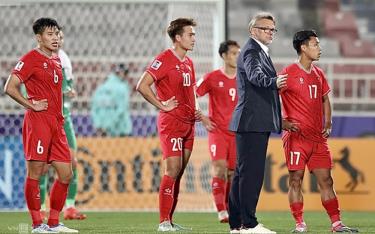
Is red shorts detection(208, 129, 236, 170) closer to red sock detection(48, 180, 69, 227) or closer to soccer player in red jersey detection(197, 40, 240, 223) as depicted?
soccer player in red jersey detection(197, 40, 240, 223)

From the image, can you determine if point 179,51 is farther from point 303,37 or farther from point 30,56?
point 30,56

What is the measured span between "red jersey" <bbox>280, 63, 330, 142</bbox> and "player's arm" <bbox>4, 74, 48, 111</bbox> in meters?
2.17

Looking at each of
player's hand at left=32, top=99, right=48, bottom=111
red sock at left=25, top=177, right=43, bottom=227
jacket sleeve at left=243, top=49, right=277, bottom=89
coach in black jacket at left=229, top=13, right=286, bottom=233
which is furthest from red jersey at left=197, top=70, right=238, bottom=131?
jacket sleeve at left=243, top=49, right=277, bottom=89

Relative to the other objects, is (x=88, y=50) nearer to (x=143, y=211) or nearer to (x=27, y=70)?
(x=143, y=211)

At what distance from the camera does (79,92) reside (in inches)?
638

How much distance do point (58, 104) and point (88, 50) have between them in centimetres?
867

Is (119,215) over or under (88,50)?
under

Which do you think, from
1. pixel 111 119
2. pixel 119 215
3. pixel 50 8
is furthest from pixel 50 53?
pixel 50 8

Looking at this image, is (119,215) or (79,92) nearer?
(119,215)

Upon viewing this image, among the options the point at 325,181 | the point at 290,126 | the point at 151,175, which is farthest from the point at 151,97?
the point at 151,175

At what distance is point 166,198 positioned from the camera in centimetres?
952

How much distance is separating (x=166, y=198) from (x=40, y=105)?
142 centimetres

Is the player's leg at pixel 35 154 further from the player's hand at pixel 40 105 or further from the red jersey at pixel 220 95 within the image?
the red jersey at pixel 220 95

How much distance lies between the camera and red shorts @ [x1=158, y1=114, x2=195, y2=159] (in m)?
9.59
